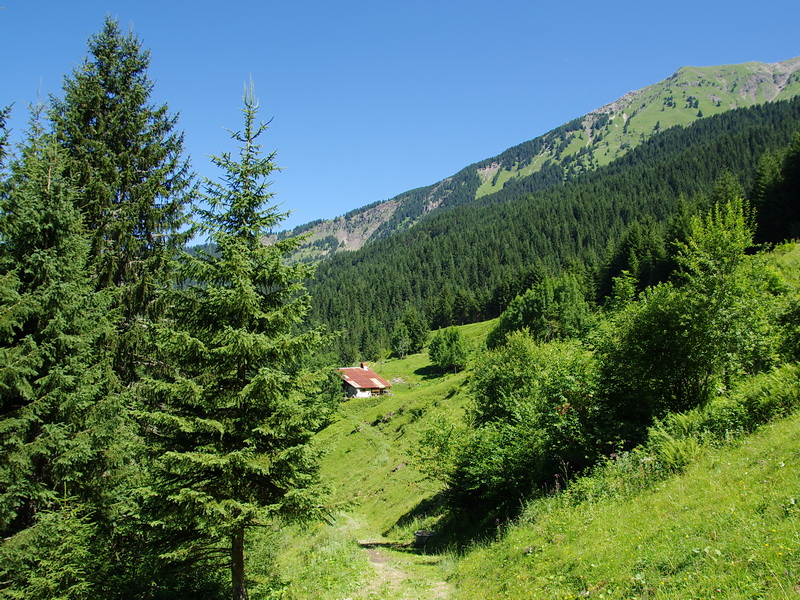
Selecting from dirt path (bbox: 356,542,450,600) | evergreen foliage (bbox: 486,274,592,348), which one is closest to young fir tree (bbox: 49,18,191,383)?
dirt path (bbox: 356,542,450,600)

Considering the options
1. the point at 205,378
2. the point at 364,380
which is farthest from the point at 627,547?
the point at 364,380

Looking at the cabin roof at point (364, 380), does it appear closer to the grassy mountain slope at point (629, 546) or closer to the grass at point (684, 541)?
the grassy mountain slope at point (629, 546)

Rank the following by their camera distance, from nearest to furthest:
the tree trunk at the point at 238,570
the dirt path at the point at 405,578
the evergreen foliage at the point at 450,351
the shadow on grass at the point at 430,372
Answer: the tree trunk at the point at 238,570
the dirt path at the point at 405,578
the evergreen foliage at the point at 450,351
the shadow on grass at the point at 430,372

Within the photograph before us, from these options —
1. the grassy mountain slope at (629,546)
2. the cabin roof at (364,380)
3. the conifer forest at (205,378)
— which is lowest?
the cabin roof at (364,380)

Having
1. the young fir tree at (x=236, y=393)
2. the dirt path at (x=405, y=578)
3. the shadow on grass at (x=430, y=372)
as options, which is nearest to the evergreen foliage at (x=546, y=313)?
the shadow on grass at (x=430, y=372)

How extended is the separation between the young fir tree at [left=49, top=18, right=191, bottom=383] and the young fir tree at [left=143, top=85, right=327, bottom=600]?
3.99 meters

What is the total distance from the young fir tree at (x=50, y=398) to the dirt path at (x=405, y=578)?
20.0 ft

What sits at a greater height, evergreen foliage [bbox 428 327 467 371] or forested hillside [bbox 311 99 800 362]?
forested hillside [bbox 311 99 800 362]

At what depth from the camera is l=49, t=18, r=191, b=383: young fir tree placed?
12438 mm

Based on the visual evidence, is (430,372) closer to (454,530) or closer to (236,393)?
(454,530)

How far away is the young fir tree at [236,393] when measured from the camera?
8.20 meters

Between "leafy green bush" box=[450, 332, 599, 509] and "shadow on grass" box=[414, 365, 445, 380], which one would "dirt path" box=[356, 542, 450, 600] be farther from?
"shadow on grass" box=[414, 365, 445, 380]

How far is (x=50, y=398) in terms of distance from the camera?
8.91 meters

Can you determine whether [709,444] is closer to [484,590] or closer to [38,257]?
[484,590]
